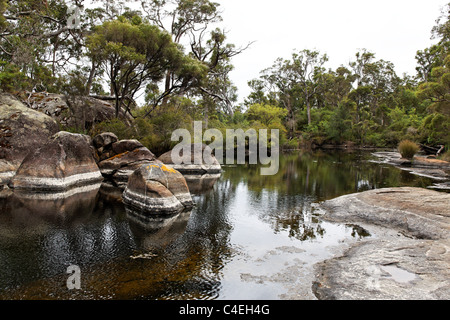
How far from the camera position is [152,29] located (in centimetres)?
2144

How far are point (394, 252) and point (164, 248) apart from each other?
5518mm

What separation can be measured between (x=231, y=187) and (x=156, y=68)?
14.1 m

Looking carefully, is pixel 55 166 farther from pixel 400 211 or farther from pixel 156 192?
pixel 400 211

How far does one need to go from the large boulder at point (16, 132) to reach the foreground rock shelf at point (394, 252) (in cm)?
1497

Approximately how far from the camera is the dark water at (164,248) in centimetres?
522

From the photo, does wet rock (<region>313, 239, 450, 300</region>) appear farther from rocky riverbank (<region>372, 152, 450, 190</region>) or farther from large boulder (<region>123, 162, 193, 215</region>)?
rocky riverbank (<region>372, 152, 450, 190</region>)

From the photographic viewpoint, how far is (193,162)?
21672mm

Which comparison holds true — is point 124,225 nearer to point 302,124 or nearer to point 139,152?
point 139,152

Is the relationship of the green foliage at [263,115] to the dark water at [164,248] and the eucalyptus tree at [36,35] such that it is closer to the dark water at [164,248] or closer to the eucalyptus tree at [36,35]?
the eucalyptus tree at [36,35]

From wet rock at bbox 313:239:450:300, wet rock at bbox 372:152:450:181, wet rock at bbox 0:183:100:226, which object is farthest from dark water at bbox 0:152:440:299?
wet rock at bbox 372:152:450:181

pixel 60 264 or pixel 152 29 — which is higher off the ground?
pixel 152 29

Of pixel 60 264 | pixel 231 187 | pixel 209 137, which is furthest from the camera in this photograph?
pixel 209 137

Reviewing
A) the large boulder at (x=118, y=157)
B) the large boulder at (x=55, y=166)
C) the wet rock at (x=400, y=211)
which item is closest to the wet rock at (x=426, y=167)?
the wet rock at (x=400, y=211)

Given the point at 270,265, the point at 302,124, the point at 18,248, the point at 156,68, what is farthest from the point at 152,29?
the point at 302,124
